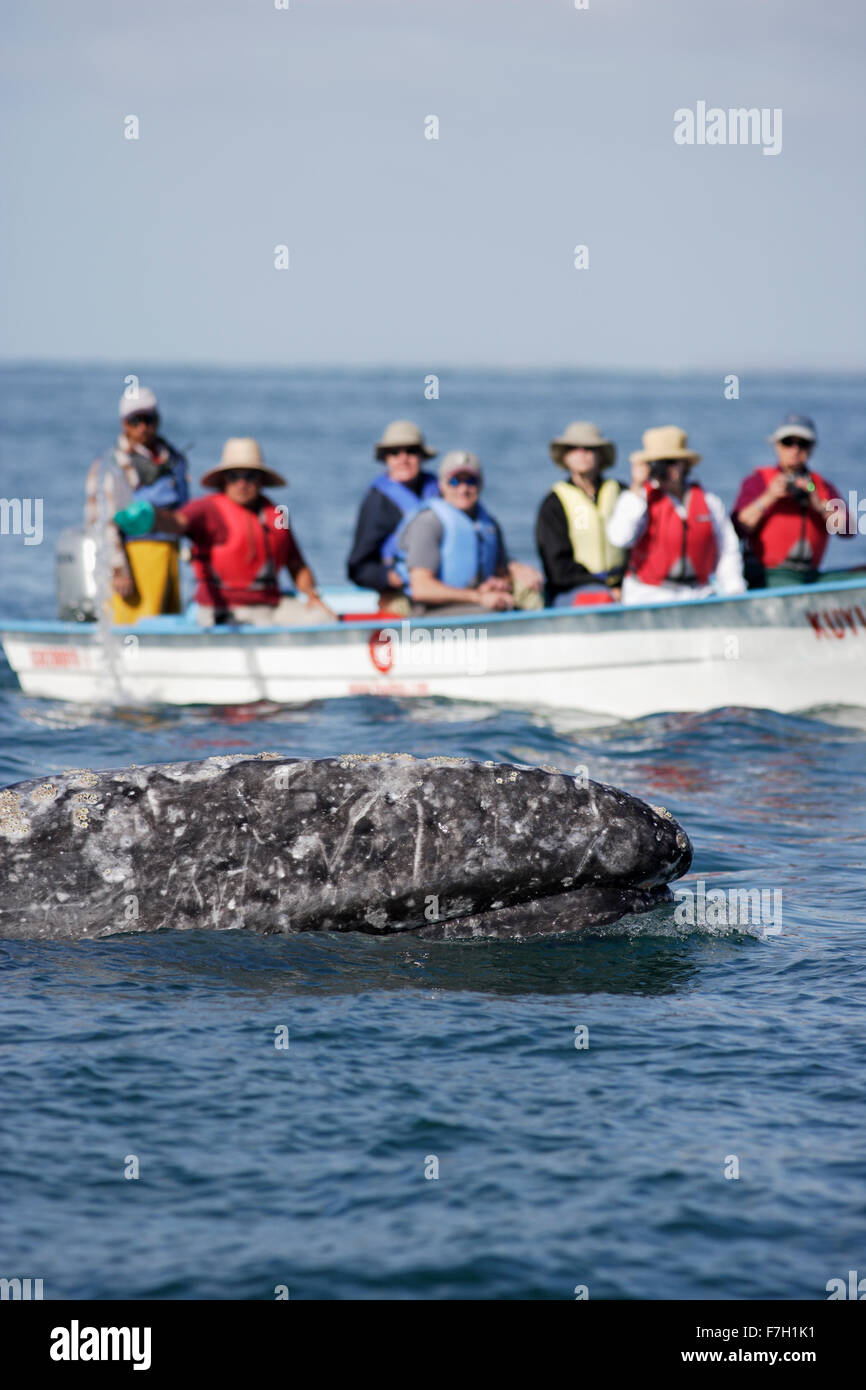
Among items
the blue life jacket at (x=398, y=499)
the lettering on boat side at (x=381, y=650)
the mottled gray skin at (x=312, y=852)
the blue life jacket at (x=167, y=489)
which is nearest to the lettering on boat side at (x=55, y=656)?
the blue life jacket at (x=167, y=489)

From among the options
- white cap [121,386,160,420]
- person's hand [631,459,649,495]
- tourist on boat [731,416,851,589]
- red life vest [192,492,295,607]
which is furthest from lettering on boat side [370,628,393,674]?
tourist on boat [731,416,851,589]

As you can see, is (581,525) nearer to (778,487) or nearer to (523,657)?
(523,657)

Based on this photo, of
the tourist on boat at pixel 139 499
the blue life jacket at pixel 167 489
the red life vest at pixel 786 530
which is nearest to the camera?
the red life vest at pixel 786 530

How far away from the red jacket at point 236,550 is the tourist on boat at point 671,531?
307cm

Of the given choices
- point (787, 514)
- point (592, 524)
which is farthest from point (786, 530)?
point (592, 524)

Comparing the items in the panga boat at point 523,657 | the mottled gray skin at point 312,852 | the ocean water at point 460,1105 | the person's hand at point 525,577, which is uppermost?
the person's hand at point 525,577

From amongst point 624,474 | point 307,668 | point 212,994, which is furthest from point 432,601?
point 624,474

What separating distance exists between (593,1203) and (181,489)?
11.3m

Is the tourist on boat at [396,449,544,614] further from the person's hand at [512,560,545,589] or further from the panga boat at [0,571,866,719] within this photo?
the panga boat at [0,571,866,719]

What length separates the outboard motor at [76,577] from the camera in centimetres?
1538

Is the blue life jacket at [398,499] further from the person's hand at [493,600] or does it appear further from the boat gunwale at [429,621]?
the person's hand at [493,600]

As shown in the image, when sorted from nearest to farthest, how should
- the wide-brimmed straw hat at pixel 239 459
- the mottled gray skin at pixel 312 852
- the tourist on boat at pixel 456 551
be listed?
the mottled gray skin at pixel 312 852 < the wide-brimmed straw hat at pixel 239 459 < the tourist on boat at pixel 456 551

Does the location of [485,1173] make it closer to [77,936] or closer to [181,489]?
[77,936]

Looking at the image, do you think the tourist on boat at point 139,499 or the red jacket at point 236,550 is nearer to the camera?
the red jacket at point 236,550
